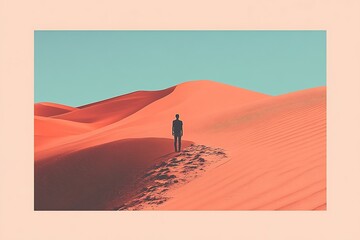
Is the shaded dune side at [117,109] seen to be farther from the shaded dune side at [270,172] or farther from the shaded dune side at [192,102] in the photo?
the shaded dune side at [270,172]

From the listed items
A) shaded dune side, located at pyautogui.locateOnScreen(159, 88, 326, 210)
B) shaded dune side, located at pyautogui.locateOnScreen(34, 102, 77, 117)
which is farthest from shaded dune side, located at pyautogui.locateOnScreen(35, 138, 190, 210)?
shaded dune side, located at pyautogui.locateOnScreen(34, 102, 77, 117)

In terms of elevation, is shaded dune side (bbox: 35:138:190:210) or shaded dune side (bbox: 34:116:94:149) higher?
shaded dune side (bbox: 34:116:94:149)

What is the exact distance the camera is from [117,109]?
32906 mm

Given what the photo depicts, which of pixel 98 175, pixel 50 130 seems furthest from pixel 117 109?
pixel 98 175

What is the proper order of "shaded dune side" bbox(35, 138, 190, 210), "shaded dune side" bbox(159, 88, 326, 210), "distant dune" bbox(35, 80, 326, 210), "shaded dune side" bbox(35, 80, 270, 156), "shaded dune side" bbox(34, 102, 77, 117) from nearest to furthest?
"shaded dune side" bbox(159, 88, 326, 210) → "distant dune" bbox(35, 80, 326, 210) → "shaded dune side" bbox(35, 138, 190, 210) → "shaded dune side" bbox(35, 80, 270, 156) → "shaded dune side" bbox(34, 102, 77, 117)

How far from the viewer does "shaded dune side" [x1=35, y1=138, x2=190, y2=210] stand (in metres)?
8.30

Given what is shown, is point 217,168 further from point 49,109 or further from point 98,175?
point 49,109

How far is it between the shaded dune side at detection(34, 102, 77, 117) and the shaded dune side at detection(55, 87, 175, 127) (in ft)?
38.5

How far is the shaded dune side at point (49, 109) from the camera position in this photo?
46.1m

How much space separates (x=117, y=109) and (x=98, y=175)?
24.2m

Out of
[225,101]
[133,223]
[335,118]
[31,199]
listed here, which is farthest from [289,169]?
[225,101]

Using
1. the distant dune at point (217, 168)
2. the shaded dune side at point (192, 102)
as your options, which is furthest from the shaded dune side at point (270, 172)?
the shaded dune side at point (192, 102)

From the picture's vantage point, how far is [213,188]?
6902mm

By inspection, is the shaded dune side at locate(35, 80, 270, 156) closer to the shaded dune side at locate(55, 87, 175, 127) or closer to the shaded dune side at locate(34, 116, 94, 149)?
the shaded dune side at locate(34, 116, 94, 149)
